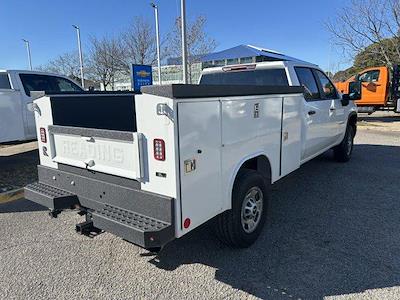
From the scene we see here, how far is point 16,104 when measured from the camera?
6984 mm

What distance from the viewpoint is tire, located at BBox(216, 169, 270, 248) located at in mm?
3133

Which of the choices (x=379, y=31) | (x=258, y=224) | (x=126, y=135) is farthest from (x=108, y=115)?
(x=379, y=31)

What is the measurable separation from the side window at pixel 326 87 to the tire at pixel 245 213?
2.82 m

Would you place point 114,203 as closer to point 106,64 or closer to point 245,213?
point 245,213

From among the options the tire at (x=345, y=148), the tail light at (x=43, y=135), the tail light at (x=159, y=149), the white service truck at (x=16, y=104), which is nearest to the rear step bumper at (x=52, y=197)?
the tail light at (x=43, y=135)

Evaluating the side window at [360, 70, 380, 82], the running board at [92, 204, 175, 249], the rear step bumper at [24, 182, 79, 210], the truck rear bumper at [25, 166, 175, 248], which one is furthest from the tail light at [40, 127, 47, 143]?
the side window at [360, 70, 380, 82]

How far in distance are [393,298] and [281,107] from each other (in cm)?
222

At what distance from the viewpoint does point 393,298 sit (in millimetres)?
2627

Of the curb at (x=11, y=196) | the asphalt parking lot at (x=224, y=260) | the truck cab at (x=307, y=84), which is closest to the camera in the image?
the asphalt parking lot at (x=224, y=260)

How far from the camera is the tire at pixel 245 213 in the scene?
10.3 ft

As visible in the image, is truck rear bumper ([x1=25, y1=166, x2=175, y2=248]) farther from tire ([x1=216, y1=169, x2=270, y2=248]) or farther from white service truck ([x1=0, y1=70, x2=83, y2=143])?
white service truck ([x1=0, y1=70, x2=83, y2=143])

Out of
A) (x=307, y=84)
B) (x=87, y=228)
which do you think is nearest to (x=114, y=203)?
(x=87, y=228)

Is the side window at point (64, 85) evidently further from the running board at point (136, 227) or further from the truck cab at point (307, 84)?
the running board at point (136, 227)

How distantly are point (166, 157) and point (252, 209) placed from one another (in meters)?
1.45
